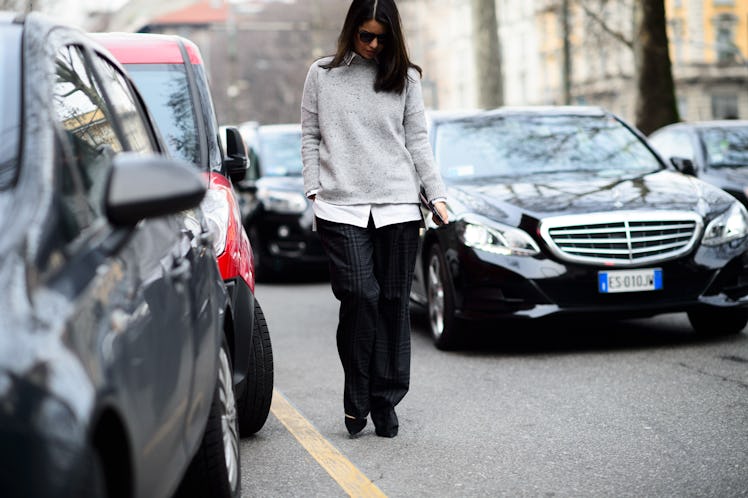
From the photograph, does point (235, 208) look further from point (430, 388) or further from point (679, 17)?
point (679, 17)

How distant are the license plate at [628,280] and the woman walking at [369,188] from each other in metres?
2.29

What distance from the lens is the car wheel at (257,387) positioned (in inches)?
221

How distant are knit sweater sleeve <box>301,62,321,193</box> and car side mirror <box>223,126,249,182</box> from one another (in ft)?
4.08

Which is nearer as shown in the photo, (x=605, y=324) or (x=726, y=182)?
(x=605, y=324)

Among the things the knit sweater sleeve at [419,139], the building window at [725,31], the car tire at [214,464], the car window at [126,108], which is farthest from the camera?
the building window at [725,31]

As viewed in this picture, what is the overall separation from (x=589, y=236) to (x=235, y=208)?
109 inches

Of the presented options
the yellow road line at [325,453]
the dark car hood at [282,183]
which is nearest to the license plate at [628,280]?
the yellow road line at [325,453]

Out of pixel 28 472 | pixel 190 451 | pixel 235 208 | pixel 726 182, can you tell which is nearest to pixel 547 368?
pixel 235 208

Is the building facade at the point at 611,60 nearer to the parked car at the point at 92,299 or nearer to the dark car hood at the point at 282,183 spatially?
the dark car hood at the point at 282,183

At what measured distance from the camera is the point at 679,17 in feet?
238

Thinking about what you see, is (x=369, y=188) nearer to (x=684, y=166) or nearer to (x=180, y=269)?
(x=180, y=269)

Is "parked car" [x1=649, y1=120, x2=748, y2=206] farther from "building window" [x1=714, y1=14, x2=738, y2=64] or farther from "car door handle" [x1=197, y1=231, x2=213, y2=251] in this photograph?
"building window" [x1=714, y1=14, x2=738, y2=64]

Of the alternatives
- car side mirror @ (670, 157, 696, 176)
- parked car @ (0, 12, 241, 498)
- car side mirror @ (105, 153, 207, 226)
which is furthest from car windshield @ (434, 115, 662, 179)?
car side mirror @ (105, 153, 207, 226)

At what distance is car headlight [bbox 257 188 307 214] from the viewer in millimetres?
13984
